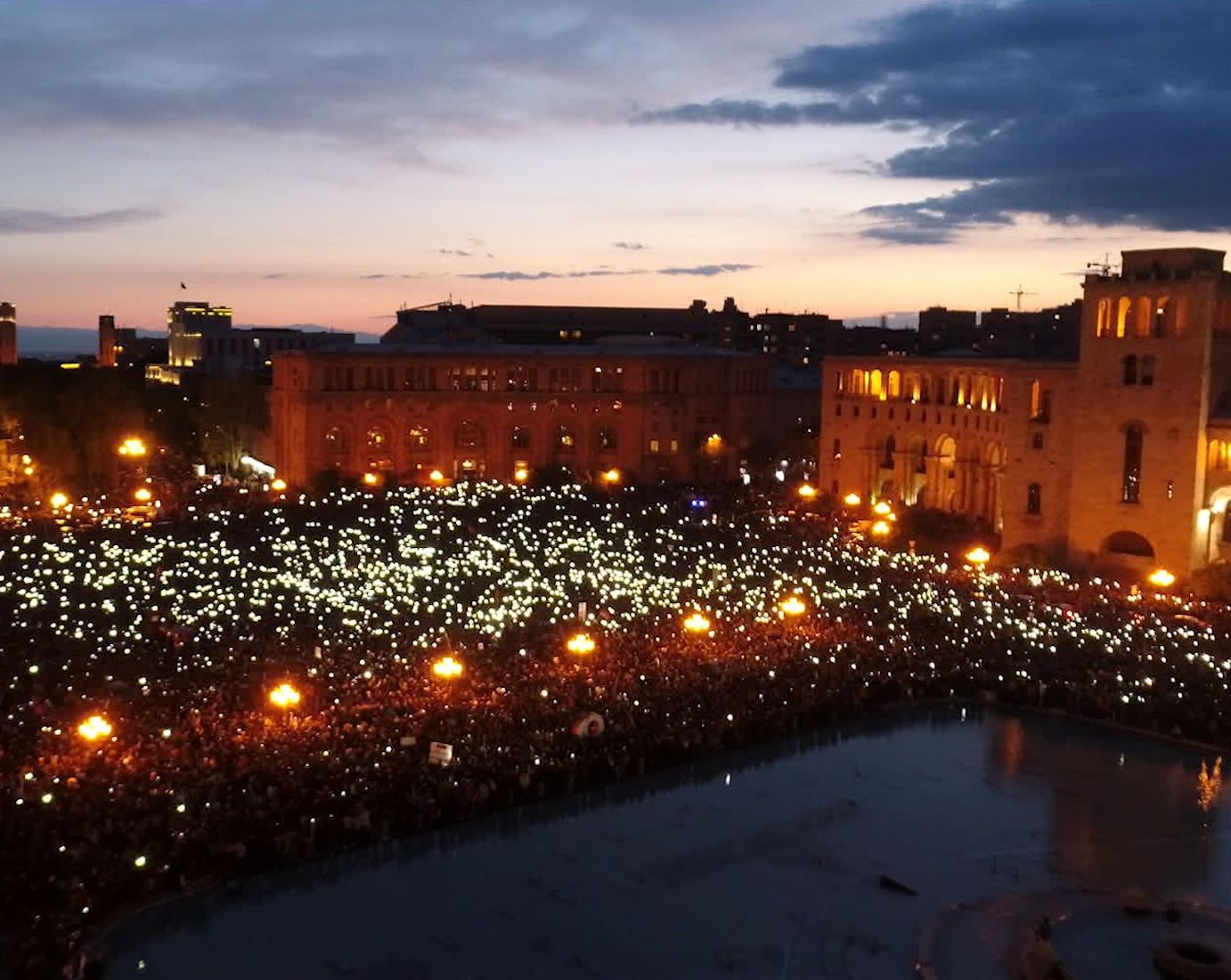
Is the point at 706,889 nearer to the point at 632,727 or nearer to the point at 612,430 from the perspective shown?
the point at 632,727

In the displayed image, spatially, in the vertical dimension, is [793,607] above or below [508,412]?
below

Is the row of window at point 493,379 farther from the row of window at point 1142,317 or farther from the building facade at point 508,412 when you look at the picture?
the row of window at point 1142,317

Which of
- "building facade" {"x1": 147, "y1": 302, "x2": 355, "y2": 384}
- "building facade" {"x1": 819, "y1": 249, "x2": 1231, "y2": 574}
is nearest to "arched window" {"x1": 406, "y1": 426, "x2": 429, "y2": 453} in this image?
"building facade" {"x1": 819, "y1": 249, "x2": 1231, "y2": 574}

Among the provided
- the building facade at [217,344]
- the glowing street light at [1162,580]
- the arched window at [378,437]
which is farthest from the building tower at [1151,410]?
the building facade at [217,344]

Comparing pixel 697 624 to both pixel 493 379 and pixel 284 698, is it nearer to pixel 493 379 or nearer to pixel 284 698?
pixel 284 698

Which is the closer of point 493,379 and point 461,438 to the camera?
point 461,438

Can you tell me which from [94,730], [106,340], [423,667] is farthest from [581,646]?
[106,340]

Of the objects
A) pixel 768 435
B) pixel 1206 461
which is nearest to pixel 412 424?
pixel 768 435
